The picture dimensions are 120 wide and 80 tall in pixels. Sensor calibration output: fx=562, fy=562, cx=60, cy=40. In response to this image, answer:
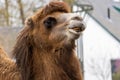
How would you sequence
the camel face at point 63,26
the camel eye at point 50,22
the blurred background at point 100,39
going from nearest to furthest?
the camel face at point 63,26 < the camel eye at point 50,22 < the blurred background at point 100,39

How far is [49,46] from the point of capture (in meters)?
4.55

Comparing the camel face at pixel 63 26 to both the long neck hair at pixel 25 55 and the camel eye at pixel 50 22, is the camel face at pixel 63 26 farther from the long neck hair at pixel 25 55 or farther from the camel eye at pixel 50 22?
the long neck hair at pixel 25 55

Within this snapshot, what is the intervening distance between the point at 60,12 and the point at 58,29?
0.53 ft

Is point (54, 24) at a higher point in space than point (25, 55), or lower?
higher

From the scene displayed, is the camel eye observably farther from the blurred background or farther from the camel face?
the blurred background

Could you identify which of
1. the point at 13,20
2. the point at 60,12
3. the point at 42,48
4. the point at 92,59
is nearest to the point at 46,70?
the point at 42,48

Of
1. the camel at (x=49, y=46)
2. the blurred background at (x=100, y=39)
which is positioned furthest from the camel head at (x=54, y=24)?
the blurred background at (x=100, y=39)

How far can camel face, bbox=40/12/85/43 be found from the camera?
438 centimetres

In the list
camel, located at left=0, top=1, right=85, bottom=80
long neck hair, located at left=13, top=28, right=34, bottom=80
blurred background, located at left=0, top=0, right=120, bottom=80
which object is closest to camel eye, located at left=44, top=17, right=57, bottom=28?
camel, located at left=0, top=1, right=85, bottom=80

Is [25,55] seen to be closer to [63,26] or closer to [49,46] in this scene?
[49,46]

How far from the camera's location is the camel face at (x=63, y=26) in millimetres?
4375

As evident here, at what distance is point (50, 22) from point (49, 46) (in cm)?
20

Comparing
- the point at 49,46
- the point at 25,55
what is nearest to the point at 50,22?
the point at 49,46

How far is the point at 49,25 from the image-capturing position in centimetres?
461
